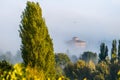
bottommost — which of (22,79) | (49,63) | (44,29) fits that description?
(22,79)

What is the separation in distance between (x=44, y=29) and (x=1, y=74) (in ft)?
65.2

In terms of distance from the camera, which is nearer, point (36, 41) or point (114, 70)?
point (36, 41)

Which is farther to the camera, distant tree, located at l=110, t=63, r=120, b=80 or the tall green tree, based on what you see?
distant tree, located at l=110, t=63, r=120, b=80

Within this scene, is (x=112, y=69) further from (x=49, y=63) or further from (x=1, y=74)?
(x=1, y=74)

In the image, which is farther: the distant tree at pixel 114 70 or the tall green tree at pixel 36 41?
the distant tree at pixel 114 70

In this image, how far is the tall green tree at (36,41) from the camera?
170ft

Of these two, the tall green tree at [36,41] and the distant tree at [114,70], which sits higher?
the distant tree at [114,70]

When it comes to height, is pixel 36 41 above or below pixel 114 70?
below

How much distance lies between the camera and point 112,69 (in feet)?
492

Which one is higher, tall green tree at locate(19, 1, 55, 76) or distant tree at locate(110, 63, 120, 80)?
distant tree at locate(110, 63, 120, 80)

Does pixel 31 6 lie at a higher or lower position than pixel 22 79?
higher

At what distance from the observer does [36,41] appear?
52.4 m

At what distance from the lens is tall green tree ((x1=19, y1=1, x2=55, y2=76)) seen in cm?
5178

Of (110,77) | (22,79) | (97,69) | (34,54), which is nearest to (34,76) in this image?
(22,79)
